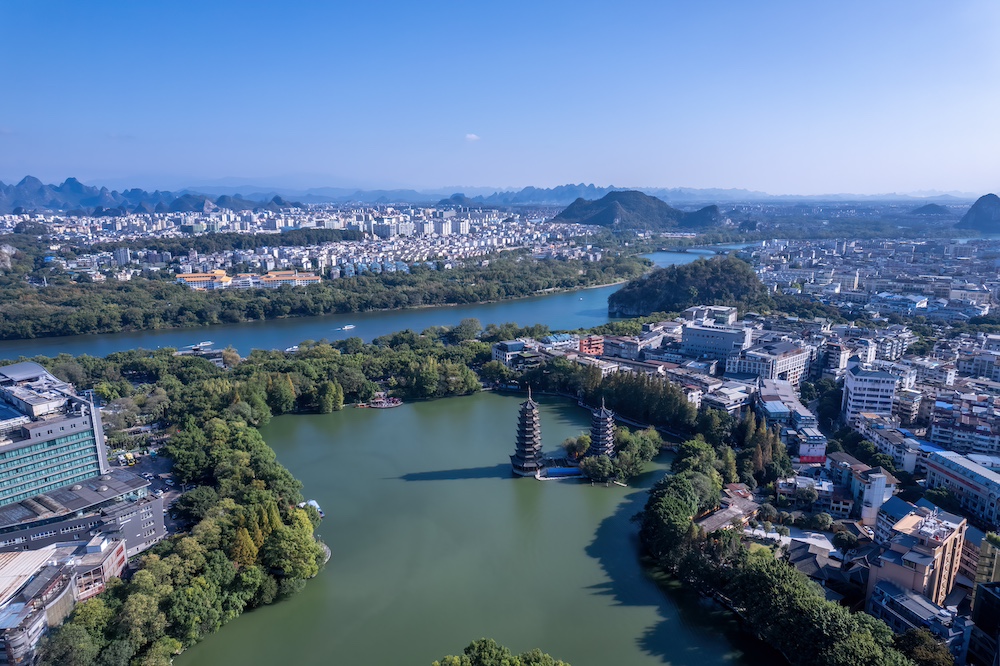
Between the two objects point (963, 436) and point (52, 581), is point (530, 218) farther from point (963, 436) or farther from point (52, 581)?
point (52, 581)

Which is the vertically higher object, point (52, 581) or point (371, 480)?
point (52, 581)

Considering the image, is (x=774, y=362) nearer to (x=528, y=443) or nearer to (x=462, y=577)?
(x=528, y=443)

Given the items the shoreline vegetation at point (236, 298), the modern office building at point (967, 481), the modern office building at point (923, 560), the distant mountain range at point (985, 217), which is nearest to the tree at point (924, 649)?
the modern office building at point (923, 560)

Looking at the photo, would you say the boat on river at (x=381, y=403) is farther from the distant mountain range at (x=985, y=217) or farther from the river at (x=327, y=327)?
the distant mountain range at (x=985, y=217)

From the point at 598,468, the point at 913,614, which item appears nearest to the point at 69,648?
the point at 598,468

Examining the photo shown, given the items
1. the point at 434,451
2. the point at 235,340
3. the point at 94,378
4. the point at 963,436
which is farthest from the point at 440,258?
the point at 963,436
